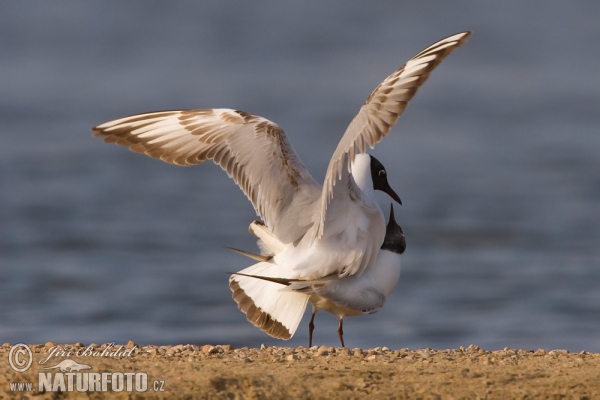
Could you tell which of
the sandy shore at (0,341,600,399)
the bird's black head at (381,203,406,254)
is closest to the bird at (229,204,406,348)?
the bird's black head at (381,203,406,254)

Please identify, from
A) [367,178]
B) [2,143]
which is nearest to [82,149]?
[2,143]

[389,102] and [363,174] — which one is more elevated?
[363,174]

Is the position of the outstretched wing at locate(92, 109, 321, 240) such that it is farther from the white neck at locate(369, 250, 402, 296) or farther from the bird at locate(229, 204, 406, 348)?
the white neck at locate(369, 250, 402, 296)

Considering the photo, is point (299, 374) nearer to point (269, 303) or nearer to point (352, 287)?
point (352, 287)

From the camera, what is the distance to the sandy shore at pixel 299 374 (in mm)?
5293

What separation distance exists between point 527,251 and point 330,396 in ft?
25.2

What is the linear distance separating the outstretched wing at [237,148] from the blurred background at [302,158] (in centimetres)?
225

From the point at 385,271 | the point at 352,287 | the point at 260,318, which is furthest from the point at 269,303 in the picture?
the point at 385,271

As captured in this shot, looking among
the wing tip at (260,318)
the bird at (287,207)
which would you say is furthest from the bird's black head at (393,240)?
the wing tip at (260,318)

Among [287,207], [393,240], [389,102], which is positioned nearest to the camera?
[389,102]

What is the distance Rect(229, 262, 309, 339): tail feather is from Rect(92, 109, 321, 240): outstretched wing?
0.42 metres

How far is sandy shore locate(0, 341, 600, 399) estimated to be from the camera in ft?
17.4

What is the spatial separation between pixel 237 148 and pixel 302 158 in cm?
675

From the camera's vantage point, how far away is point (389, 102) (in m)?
6.18
